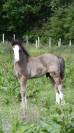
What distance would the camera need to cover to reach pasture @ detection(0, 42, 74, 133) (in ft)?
19.2

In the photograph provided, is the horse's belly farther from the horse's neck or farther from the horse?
the horse's neck

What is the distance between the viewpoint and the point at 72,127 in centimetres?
584

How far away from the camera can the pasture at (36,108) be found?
585cm

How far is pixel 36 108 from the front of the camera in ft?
33.0

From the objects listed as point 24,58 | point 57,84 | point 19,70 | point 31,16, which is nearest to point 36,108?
point 19,70

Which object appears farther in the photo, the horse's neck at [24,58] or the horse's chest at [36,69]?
the horse's chest at [36,69]

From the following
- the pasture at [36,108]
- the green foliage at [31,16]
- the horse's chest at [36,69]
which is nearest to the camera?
the pasture at [36,108]

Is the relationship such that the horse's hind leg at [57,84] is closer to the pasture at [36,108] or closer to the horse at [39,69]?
the horse at [39,69]

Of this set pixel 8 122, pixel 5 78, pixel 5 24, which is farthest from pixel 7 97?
pixel 5 24

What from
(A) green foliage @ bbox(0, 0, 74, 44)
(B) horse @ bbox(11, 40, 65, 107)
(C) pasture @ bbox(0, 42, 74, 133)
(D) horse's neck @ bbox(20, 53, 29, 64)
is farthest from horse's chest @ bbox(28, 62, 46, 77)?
(A) green foliage @ bbox(0, 0, 74, 44)

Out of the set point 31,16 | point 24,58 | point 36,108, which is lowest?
point 36,108

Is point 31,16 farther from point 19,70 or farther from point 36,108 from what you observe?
point 36,108

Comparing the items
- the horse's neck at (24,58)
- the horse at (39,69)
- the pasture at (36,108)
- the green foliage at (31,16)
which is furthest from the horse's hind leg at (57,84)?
the green foliage at (31,16)

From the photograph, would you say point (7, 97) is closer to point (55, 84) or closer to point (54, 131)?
point (55, 84)
